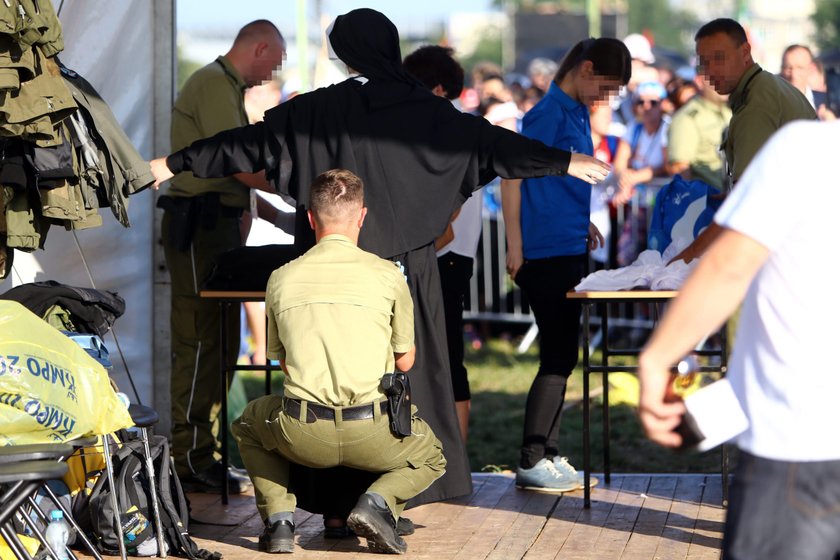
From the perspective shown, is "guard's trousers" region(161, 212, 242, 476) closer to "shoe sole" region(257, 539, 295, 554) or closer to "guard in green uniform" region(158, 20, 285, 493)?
"guard in green uniform" region(158, 20, 285, 493)

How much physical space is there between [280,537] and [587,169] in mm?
1750

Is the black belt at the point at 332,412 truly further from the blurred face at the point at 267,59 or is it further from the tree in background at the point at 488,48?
the tree in background at the point at 488,48

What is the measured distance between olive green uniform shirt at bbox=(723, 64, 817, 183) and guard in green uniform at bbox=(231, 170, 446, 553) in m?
1.44

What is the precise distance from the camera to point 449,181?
5.20m

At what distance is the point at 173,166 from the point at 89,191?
14.2 inches

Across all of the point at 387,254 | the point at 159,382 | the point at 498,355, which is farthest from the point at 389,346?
the point at 498,355

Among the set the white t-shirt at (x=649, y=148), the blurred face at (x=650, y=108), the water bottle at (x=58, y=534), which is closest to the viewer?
the water bottle at (x=58, y=534)

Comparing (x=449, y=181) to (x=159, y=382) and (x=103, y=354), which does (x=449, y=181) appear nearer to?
(x=103, y=354)

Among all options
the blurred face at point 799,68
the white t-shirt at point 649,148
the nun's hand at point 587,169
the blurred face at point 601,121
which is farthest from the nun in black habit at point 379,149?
the white t-shirt at point 649,148

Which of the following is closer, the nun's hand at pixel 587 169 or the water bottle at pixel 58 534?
the water bottle at pixel 58 534

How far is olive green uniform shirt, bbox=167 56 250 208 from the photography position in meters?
6.12

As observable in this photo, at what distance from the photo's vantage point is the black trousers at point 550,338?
605 cm

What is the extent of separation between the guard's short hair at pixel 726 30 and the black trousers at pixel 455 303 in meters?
1.44

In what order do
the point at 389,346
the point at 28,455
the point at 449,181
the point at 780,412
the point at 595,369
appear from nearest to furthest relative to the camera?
the point at 780,412 < the point at 28,455 < the point at 389,346 < the point at 449,181 < the point at 595,369
